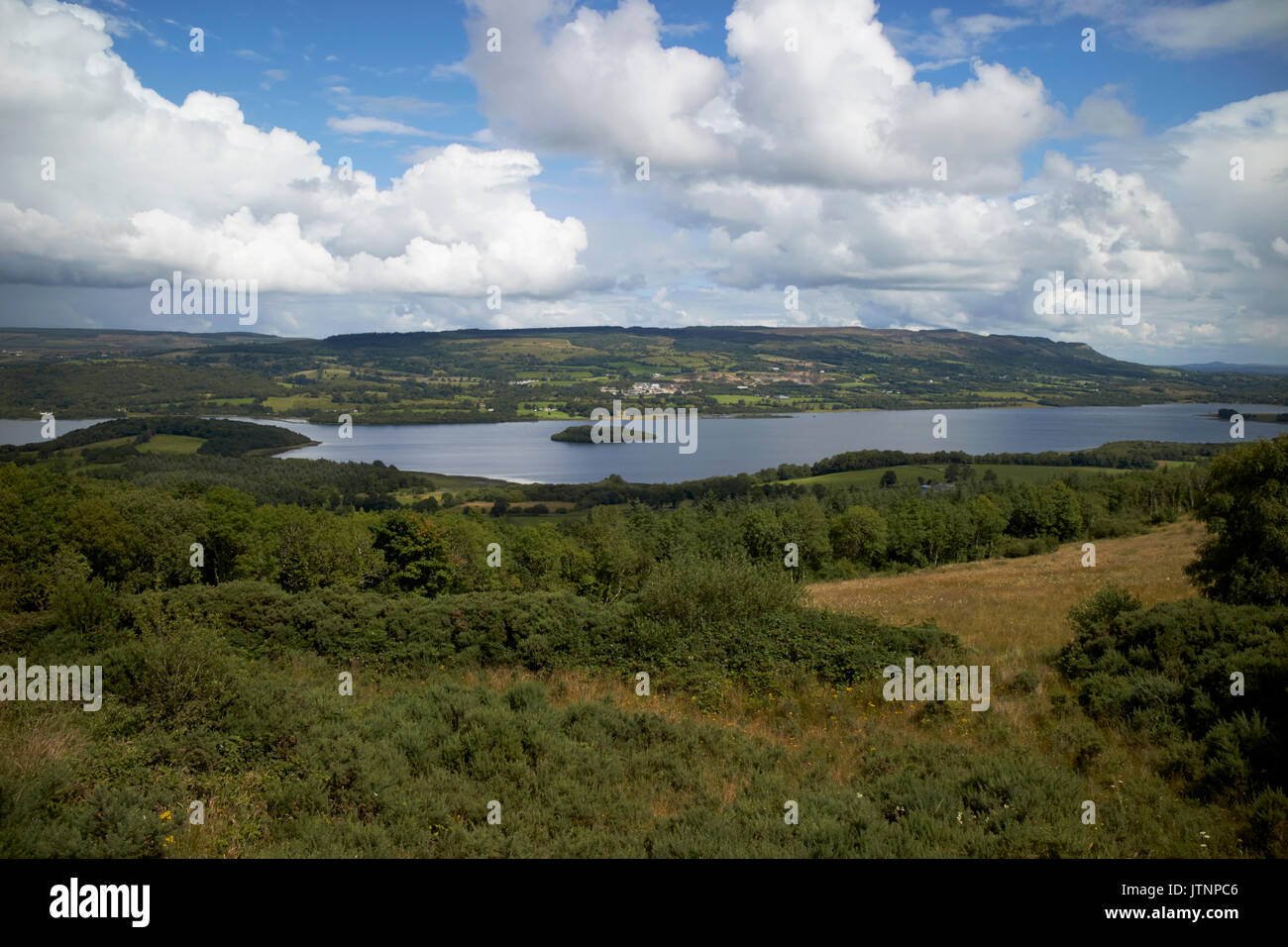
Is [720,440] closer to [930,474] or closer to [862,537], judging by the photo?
[930,474]

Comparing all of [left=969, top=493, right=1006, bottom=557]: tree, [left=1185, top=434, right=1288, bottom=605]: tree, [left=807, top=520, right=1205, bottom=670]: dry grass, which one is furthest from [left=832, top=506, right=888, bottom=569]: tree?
[left=1185, top=434, right=1288, bottom=605]: tree

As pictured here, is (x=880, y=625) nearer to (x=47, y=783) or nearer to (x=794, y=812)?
(x=794, y=812)

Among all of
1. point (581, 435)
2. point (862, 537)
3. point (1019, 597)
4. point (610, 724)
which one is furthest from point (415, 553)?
point (581, 435)

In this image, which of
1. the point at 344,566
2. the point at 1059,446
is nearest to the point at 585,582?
the point at 344,566

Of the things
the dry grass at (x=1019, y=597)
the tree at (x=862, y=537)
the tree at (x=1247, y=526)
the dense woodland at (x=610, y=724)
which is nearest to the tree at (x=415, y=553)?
the dry grass at (x=1019, y=597)

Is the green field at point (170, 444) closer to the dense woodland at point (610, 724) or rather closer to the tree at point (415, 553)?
the tree at point (415, 553)
